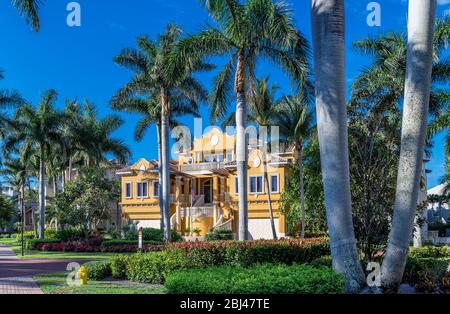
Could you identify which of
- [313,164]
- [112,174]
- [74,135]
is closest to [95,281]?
[313,164]

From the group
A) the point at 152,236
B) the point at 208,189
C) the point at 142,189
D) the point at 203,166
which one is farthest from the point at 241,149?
the point at 142,189

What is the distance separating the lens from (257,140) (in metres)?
44.2

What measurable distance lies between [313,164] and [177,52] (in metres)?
16.1

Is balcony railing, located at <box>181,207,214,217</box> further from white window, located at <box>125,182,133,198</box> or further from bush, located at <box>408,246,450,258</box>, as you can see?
bush, located at <box>408,246,450,258</box>

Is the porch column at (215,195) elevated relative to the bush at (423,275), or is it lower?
elevated

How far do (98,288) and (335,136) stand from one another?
8034mm

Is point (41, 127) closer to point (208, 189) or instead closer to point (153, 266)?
point (208, 189)

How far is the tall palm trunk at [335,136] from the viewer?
11.3 meters

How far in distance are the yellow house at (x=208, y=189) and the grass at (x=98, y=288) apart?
26.1 metres

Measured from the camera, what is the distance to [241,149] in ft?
69.2

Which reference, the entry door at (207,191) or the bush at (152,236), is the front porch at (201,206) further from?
the bush at (152,236)

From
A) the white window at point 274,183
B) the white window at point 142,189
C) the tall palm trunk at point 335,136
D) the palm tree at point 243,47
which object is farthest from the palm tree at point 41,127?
the tall palm trunk at point 335,136

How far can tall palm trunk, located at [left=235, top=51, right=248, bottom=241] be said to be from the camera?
21.3 metres

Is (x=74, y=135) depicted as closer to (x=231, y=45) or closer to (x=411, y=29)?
(x=231, y=45)
